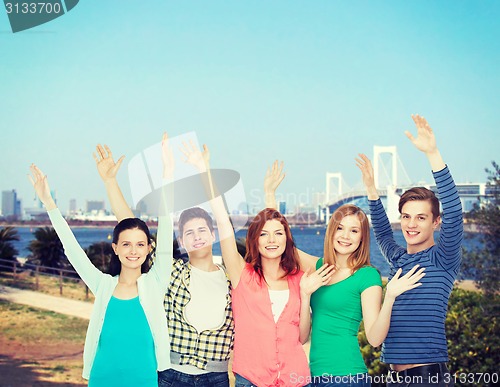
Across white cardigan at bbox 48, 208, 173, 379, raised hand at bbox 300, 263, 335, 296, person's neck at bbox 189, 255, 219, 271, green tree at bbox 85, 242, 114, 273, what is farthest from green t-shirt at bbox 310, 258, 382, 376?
green tree at bbox 85, 242, 114, 273

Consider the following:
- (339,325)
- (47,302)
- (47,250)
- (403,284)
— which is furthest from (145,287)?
(47,250)

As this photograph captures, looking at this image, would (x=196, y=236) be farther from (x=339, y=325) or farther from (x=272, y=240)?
(x=339, y=325)

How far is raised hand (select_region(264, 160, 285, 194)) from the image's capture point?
2.96 m

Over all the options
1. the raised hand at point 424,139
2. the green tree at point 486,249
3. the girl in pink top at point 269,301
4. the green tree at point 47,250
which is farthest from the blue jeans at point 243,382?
the green tree at point 47,250

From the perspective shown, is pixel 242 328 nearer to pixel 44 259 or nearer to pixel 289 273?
pixel 289 273

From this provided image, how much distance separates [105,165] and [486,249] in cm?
457

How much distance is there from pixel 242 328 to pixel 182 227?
508 millimetres

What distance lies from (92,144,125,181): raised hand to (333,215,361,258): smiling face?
3.64 ft

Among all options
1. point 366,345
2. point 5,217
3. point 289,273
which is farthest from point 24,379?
point 5,217

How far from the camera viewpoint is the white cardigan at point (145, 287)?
8.29 feet

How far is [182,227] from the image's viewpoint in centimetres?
263

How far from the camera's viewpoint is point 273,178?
2.98 m

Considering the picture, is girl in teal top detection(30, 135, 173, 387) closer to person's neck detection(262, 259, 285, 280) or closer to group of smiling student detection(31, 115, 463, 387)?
group of smiling student detection(31, 115, 463, 387)

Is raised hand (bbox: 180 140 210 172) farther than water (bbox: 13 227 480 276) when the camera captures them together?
No
